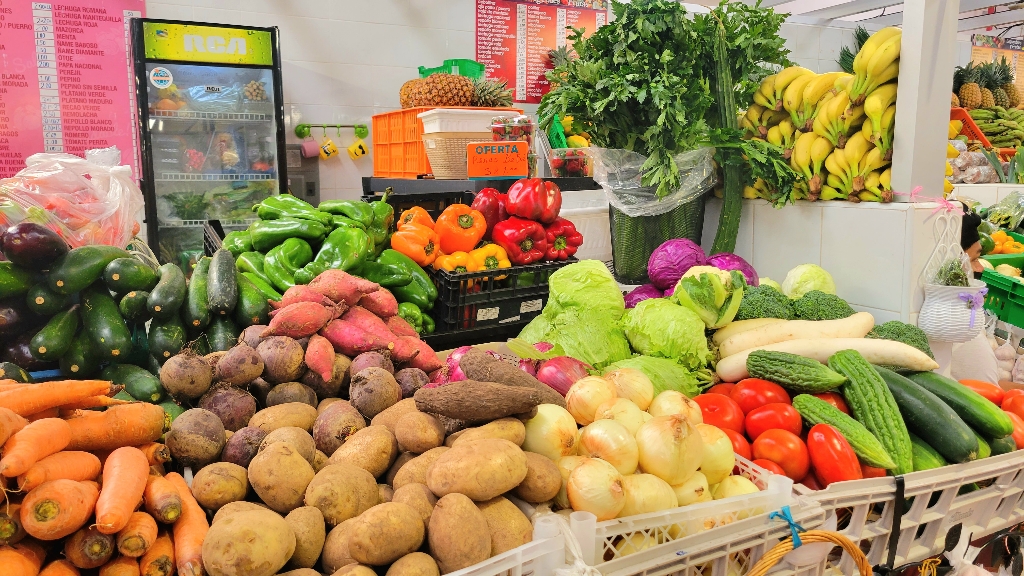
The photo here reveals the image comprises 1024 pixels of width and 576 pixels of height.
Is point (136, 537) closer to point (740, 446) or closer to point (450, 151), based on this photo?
point (740, 446)

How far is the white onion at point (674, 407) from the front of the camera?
5.42ft

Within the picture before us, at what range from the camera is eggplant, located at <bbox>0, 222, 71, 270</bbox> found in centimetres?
166

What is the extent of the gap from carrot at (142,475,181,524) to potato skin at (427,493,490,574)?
462mm

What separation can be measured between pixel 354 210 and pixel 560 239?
0.99 m

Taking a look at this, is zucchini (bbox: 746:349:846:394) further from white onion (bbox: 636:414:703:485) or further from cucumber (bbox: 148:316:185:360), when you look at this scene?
cucumber (bbox: 148:316:185:360)


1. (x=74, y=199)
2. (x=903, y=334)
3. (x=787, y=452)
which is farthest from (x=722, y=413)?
(x=74, y=199)

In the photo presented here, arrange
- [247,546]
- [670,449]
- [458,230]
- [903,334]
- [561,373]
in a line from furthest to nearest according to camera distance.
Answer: [458,230]
[903,334]
[561,373]
[670,449]
[247,546]

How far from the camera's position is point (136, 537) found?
42.1 inches

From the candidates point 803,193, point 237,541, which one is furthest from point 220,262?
point 803,193

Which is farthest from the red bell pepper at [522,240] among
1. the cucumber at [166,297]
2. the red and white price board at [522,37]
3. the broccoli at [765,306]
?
the red and white price board at [522,37]

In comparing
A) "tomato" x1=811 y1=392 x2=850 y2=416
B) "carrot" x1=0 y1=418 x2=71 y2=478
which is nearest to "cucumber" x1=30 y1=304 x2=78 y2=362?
"carrot" x1=0 y1=418 x2=71 y2=478

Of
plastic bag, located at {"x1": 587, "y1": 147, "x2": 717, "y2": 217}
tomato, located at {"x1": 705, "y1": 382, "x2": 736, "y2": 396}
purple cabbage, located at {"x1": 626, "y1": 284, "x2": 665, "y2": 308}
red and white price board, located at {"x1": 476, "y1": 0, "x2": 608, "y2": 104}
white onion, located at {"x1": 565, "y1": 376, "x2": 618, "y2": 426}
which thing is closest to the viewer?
white onion, located at {"x1": 565, "y1": 376, "x2": 618, "y2": 426}

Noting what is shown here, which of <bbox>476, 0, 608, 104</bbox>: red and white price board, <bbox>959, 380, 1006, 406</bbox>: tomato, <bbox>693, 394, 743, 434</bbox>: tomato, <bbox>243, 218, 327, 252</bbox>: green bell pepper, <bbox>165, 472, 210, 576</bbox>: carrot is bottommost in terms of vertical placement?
<bbox>959, 380, 1006, 406</bbox>: tomato

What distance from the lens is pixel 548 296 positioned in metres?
2.92
